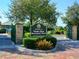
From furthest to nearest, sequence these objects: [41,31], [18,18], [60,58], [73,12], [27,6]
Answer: [73,12] → [18,18] → [27,6] → [41,31] → [60,58]

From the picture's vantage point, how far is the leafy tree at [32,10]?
1421 inches

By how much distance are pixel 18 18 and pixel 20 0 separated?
124 inches

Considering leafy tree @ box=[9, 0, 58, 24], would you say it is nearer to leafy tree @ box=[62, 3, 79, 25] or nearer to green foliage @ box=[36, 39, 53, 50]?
leafy tree @ box=[62, 3, 79, 25]

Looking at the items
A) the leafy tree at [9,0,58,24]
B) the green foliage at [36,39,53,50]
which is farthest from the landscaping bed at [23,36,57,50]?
the leafy tree at [9,0,58,24]

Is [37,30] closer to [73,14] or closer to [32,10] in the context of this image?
[32,10]

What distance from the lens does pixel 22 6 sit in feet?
120

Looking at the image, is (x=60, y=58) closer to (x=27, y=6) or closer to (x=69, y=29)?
(x=69, y=29)

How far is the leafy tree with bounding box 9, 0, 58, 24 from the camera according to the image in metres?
36.1

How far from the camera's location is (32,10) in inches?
1426

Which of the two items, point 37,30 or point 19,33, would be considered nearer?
point 37,30

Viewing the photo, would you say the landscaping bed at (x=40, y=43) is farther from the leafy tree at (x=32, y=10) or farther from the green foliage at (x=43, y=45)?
the leafy tree at (x=32, y=10)

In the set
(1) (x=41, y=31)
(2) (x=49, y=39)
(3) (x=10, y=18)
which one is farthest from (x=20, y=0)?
(2) (x=49, y=39)

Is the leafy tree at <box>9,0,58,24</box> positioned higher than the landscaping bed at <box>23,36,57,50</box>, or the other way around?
the leafy tree at <box>9,0,58,24</box>

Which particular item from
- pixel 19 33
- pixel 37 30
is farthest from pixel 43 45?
pixel 19 33
